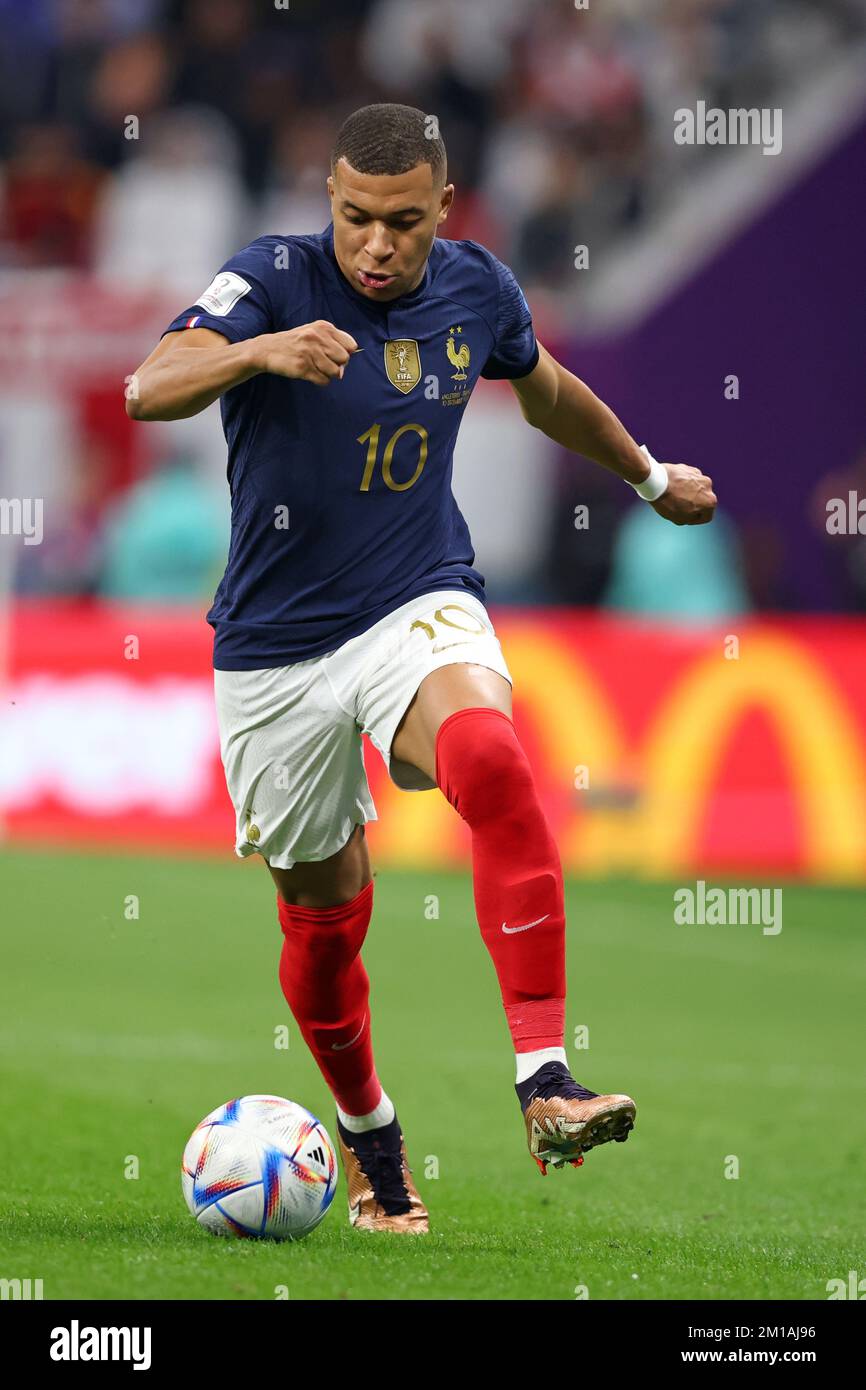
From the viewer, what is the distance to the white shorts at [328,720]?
490 centimetres

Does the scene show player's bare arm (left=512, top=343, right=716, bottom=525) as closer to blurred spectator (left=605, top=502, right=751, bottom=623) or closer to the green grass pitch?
the green grass pitch

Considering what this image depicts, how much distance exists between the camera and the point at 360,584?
199 inches

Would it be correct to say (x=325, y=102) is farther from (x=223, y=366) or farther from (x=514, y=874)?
(x=514, y=874)

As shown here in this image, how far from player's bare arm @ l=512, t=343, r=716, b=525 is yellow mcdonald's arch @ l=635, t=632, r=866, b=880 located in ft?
21.6

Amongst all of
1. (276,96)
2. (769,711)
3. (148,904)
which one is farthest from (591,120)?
(148,904)

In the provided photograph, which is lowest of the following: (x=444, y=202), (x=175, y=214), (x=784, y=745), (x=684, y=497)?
(x=784, y=745)

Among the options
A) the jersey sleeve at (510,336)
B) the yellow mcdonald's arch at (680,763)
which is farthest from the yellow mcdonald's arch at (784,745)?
the jersey sleeve at (510,336)

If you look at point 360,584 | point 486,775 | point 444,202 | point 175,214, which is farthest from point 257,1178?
point 175,214

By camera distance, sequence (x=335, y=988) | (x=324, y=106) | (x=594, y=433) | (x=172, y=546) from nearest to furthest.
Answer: (x=335, y=988) → (x=594, y=433) → (x=172, y=546) → (x=324, y=106)

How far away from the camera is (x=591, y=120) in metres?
18.2

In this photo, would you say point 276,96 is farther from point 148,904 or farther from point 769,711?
point 148,904

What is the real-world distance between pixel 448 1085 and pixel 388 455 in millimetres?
3363

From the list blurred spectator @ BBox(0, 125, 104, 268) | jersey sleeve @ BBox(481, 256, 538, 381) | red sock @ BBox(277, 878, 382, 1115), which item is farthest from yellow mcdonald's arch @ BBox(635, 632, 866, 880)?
blurred spectator @ BBox(0, 125, 104, 268)

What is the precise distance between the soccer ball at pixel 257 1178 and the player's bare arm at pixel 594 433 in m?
1.95
